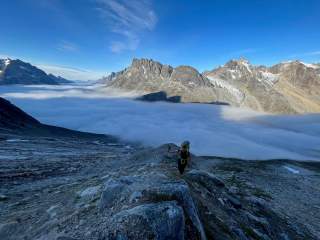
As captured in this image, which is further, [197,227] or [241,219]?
[241,219]

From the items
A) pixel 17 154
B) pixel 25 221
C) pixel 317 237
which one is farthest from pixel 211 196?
pixel 17 154

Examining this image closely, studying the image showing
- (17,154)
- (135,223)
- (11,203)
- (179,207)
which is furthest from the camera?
(17,154)

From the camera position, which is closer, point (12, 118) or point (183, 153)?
point (183, 153)

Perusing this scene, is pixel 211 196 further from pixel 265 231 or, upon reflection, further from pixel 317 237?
pixel 317 237

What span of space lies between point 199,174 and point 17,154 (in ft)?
210

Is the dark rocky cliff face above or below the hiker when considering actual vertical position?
below

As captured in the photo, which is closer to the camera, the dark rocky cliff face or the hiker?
the hiker

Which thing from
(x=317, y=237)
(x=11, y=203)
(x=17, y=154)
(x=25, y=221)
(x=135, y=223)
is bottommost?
(x=17, y=154)

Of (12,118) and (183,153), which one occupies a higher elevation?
(183,153)

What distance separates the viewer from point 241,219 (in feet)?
96.9

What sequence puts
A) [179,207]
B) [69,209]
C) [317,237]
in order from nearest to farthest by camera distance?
[179,207] < [69,209] < [317,237]

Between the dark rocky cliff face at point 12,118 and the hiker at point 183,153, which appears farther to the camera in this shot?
the dark rocky cliff face at point 12,118

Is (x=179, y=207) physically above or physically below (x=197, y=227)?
above

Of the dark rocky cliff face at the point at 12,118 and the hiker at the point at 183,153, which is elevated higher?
the hiker at the point at 183,153
